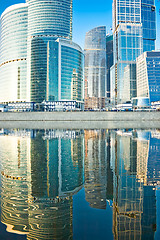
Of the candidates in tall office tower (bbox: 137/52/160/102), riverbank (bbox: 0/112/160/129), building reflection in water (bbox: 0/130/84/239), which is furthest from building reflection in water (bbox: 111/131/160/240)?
tall office tower (bbox: 137/52/160/102)

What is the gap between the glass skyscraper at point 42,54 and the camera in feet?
491

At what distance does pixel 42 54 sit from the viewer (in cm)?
14988

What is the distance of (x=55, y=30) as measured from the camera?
160m

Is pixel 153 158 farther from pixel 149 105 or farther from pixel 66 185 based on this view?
pixel 149 105

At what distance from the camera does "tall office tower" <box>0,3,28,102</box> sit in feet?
551

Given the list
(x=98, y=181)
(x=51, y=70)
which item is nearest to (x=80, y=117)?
(x=51, y=70)

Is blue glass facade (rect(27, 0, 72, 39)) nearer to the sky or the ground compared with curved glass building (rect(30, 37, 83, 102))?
nearer to the sky

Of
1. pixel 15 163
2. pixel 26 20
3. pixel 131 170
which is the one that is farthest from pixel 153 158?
pixel 26 20

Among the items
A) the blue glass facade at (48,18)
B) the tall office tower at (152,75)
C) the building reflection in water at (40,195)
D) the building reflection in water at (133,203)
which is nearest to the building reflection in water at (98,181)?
the building reflection in water at (133,203)

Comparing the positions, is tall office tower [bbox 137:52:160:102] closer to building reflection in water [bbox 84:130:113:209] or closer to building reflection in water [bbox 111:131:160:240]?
building reflection in water [bbox 84:130:113:209]

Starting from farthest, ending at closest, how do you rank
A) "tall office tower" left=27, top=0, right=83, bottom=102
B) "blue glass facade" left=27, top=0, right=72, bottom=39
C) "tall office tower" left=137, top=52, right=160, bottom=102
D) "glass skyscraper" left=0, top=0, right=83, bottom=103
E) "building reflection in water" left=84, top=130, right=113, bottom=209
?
"tall office tower" left=137, top=52, right=160, bottom=102, "blue glass facade" left=27, top=0, right=72, bottom=39, "glass skyscraper" left=0, top=0, right=83, bottom=103, "tall office tower" left=27, top=0, right=83, bottom=102, "building reflection in water" left=84, top=130, right=113, bottom=209

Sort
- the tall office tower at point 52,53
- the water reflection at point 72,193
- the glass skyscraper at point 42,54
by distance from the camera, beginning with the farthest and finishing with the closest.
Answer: the glass skyscraper at point 42,54 < the tall office tower at point 52,53 < the water reflection at point 72,193

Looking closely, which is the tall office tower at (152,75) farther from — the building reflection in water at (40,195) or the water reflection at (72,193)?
the building reflection in water at (40,195)

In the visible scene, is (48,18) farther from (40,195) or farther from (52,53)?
(40,195)
